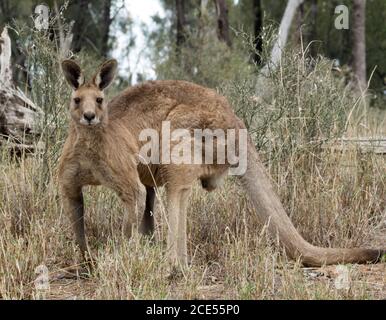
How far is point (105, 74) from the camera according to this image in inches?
169

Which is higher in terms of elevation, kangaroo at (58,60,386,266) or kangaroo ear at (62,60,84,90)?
kangaroo ear at (62,60,84,90)

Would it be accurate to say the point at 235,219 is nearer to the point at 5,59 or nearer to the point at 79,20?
the point at 5,59

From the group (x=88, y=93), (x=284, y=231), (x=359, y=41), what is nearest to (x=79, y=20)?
(x=359, y=41)

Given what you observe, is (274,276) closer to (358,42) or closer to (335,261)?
(335,261)

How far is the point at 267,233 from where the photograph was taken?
4.21 metres

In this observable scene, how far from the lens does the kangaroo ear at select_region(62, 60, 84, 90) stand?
4152 millimetres

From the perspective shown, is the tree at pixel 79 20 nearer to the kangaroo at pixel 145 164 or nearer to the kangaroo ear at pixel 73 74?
the kangaroo at pixel 145 164

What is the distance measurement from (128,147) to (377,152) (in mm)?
2617

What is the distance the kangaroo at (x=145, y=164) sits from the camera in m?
4.15

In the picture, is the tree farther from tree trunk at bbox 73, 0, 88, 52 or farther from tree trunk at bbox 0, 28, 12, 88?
tree trunk at bbox 0, 28, 12, 88

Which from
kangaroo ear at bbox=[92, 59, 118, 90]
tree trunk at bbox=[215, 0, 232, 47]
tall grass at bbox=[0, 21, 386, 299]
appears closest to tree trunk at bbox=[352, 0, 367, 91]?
tree trunk at bbox=[215, 0, 232, 47]

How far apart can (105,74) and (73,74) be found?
198mm

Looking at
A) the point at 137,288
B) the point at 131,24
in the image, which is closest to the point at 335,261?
the point at 137,288
